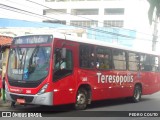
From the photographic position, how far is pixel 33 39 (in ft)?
39.3

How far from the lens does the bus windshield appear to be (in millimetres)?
11219

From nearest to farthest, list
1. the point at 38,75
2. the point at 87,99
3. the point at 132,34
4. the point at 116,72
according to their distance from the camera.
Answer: the point at 38,75, the point at 87,99, the point at 116,72, the point at 132,34

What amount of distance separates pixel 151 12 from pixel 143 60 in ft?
50.9

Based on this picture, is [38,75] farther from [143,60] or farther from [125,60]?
[143,60]

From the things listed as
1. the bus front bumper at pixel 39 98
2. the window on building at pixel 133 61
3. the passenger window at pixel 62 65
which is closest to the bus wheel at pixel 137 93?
the window on building at pixel 133 61

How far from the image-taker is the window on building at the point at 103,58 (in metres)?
13.8

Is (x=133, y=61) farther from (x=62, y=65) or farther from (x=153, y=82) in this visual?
(x=62, y=65)

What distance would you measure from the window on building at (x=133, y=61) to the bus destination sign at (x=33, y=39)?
6020mm

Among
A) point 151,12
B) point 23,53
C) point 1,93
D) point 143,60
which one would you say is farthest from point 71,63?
point 151,12

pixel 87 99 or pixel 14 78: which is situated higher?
pixel 14 78

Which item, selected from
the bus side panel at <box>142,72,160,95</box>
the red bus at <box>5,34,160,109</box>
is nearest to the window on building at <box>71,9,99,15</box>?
the bus side panel at <box>142,72,160,95</box>

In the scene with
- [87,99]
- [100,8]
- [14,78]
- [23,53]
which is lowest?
[87,99]

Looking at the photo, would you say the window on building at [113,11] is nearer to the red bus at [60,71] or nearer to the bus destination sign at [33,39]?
the red bus at [60,71]

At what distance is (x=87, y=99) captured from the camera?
42.5ft
